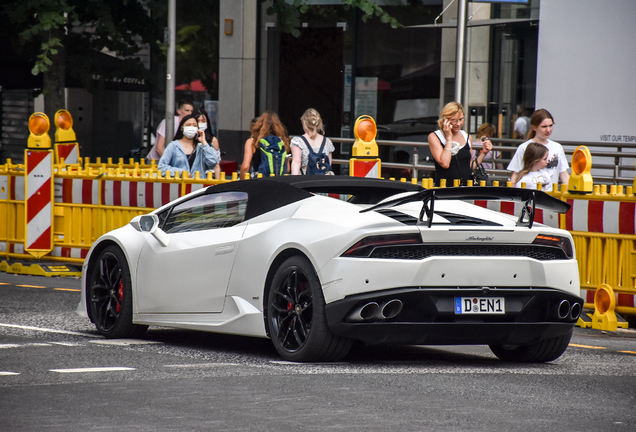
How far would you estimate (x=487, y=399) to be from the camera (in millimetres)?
5957

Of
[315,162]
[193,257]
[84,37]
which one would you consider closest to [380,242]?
[193,257]

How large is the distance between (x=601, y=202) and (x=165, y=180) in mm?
4961

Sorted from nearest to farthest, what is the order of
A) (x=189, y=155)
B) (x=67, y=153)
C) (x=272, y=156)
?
(x=272, y=156) < (x=189, y=155) < (x=67, y=153)

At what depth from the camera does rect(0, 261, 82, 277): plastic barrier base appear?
13289 millimetres

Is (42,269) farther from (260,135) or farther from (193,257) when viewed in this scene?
(193,257)

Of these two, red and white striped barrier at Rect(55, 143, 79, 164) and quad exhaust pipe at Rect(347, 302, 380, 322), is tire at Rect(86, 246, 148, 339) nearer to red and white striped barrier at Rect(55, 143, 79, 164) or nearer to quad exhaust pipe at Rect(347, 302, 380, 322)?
quad exhaust pipe at Rect(347, 302, 380, 322)

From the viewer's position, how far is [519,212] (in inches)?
411

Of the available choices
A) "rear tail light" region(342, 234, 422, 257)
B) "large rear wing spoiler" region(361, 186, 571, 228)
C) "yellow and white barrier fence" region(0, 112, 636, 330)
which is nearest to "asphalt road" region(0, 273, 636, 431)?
"rear tail light" region(342, 234, 422, 257)

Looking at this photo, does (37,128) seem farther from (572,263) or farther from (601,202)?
(572,263)

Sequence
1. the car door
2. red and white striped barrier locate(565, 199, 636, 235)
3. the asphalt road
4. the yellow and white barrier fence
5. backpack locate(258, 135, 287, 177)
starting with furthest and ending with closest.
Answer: backpack locate(258, 135, 287, 177), the yellow and white barrier fence, red and white striped barrier locate(565, 199, 636, 235), the car door, the asphalt road

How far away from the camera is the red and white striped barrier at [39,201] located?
13.3m

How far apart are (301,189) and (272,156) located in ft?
16.0

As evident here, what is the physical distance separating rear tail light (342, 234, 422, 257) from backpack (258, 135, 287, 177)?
5.68 meters

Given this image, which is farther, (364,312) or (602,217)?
(602,217)
